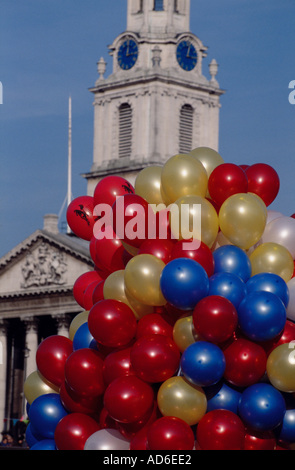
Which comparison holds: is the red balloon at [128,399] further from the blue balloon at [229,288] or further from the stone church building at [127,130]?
the stone church building at [127,130]

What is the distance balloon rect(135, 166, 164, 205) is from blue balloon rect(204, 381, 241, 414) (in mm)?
4296

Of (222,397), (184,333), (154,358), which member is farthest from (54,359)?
(222,397)

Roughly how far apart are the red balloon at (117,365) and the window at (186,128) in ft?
209

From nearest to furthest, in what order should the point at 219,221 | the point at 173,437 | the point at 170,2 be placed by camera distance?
the point at 173,437
the point at 219,221
the point at 170,2

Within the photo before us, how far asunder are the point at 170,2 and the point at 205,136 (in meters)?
8.90

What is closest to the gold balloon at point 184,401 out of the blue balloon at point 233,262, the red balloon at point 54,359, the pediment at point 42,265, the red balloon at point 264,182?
the blue balloon at point 233,262

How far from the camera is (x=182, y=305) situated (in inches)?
1095

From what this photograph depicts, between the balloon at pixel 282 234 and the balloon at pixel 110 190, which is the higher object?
the balloon at pixel 110 190

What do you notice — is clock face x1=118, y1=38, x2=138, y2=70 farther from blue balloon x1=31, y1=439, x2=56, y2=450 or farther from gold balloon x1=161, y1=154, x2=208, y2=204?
blue balloon x1=31, y1=439, x2=56, y2=450

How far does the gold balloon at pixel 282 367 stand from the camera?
1080 inches

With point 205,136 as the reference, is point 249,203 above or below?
below

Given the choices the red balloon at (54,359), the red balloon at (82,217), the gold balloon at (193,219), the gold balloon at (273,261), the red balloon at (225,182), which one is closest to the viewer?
the gold balloon at (193,219)

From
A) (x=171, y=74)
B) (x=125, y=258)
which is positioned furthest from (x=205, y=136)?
(x=125, y=258)
